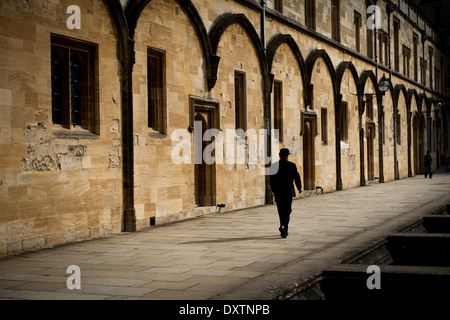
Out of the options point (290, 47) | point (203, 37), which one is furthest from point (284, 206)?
point (290, 47)

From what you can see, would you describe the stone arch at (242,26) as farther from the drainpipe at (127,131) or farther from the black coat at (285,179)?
the black coat at (285,179)

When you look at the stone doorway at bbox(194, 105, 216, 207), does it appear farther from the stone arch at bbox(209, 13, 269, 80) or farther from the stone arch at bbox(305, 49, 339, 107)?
the stone arch at bbox(305, 49, 339, 107)

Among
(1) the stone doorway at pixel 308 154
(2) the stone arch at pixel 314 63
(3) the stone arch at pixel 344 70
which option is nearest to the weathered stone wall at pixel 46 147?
(2) the stone arch at pixel 314 63

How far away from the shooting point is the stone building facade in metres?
8.58

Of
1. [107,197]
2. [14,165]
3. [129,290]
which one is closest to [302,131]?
[107,197]

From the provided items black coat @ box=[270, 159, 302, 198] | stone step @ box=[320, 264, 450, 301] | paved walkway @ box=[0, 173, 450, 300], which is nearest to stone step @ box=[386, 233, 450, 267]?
paved walkway @ box=[0, 173, 450, 300]

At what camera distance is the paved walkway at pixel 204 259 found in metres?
5.68

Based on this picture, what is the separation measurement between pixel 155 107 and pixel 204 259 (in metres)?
5.08

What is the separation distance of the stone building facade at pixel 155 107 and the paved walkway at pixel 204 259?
2.44ft

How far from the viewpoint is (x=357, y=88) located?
2430 centimetres

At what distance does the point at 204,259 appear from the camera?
7488 millimetres

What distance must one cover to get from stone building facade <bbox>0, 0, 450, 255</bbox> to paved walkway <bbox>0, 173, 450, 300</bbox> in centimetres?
74
